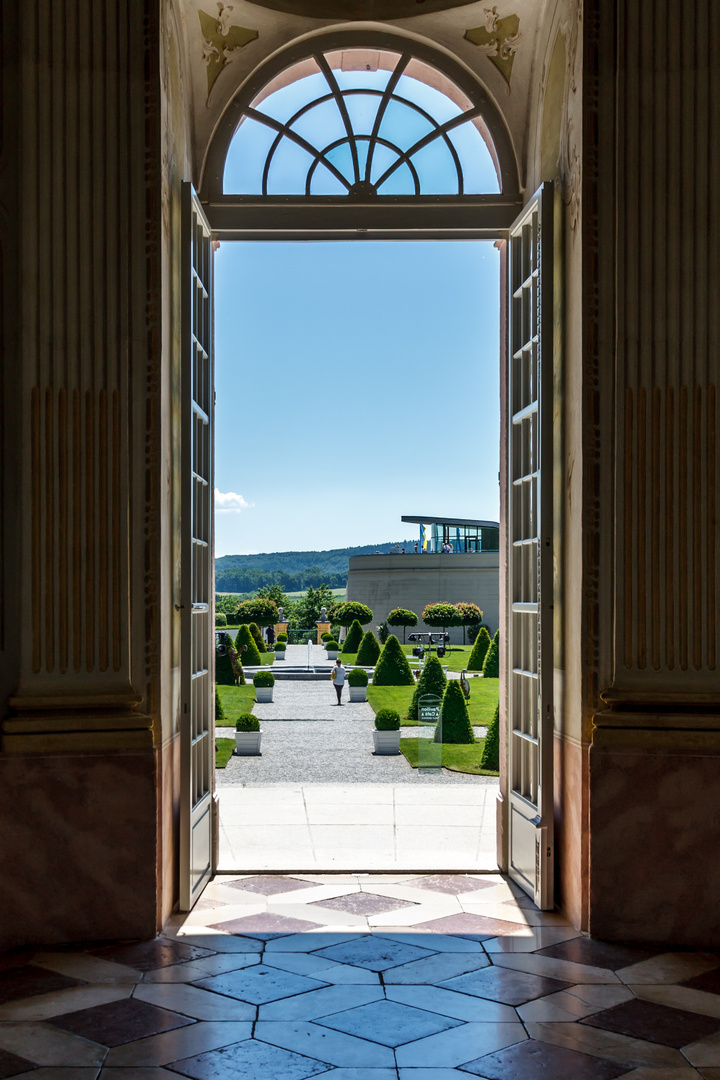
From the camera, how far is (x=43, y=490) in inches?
182

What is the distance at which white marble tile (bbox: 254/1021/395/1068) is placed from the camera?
3264mm

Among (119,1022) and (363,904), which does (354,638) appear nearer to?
(363,904)

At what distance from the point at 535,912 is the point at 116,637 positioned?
253 cm

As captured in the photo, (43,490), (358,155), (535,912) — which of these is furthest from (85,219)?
(535,912)

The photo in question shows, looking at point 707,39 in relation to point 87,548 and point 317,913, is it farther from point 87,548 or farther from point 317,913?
point 317,913

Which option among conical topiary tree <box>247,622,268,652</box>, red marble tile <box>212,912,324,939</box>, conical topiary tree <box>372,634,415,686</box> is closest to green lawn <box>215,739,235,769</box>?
conical topiary tree <box>372,634,415,686</box>

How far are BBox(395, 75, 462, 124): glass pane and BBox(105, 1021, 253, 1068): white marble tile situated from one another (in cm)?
511

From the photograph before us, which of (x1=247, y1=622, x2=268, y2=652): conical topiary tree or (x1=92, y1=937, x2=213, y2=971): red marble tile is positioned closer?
(x1=92, y1=937, x2=213, y2=971): red marble tile

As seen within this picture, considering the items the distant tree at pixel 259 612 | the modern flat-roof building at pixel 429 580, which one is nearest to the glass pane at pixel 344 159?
the distant tree at pixel 259 612

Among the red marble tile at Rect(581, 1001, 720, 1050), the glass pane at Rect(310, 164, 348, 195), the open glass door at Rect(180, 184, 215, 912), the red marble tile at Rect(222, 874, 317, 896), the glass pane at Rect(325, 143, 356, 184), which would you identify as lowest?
the red marble tile at Rect(222, 874, 317, 896)

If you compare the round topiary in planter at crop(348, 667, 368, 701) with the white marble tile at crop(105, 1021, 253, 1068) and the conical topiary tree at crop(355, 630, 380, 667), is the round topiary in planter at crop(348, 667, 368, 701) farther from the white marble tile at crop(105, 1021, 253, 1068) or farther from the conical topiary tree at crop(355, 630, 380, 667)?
the white marble tile at crop(105, 1021, 253, 1068)

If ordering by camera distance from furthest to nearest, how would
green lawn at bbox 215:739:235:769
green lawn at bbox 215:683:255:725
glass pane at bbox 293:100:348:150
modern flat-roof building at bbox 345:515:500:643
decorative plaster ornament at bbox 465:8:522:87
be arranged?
1. modern flat-roof building at bbox 345:515:500:643
2. green lawn at bbox 215:683:255:725
3. green lawn at bbox 215:739:235:769
4. glass pane at bbox 293:100:348:150
5. decorative plaster ornament at bbox 465:8:522:87

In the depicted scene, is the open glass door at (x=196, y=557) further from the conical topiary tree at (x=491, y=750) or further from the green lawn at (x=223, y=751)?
the green lawn at (x=223, y=751)

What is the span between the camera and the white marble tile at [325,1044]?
10.7 feet
